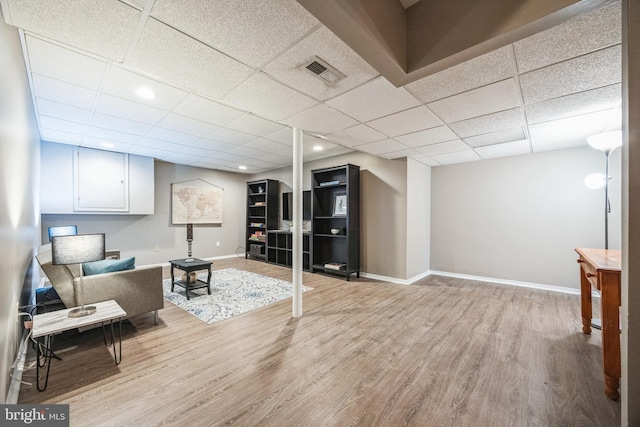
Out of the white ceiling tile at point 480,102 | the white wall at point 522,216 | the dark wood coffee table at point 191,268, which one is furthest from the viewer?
the white wall at point 522,216

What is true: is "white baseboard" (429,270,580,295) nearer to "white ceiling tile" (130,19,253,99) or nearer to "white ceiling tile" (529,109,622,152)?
"white ceiling tile" (529,109,622,152)

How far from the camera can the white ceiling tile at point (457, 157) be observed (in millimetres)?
4207

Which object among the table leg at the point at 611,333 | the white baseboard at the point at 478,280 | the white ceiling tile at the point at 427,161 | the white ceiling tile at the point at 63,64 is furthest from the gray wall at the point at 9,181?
the white ceiling tile at the point at 427,161

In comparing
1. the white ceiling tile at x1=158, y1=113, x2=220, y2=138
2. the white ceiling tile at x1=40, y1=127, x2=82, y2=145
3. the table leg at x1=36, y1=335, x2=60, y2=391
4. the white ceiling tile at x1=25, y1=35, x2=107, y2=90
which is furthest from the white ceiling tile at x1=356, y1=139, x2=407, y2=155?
the white ceiling tile at x1=40, y1=127, x2=82, y2=145

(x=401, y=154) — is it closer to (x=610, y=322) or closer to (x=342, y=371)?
(x=610, y=322)

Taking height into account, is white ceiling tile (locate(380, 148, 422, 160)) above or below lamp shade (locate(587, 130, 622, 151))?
above

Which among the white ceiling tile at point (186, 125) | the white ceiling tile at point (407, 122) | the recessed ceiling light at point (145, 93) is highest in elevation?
the white ceiling tile at point (186, 125)

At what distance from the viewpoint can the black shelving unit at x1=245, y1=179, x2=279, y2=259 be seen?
6.59 m

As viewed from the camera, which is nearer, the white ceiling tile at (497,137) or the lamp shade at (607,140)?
the lamp shade at (607,140)

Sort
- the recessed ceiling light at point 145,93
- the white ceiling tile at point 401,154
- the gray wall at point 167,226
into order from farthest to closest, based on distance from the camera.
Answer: the gray wall at point 167,226 < the white ceiling tile at point 401,154 < the recessed ceiling light at point 145,93

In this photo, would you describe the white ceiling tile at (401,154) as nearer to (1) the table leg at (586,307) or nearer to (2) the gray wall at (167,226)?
(1) the table leg at (586,307)

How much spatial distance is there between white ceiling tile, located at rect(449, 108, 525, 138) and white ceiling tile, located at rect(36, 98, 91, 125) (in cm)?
448

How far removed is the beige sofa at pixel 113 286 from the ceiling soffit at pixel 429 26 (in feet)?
9.23

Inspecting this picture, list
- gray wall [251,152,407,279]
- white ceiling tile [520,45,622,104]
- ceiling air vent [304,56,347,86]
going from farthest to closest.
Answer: gray wall [251,152,407,279], ceiling air vent [304,56,347,86], white ceiling tile [520,45,622,104]
